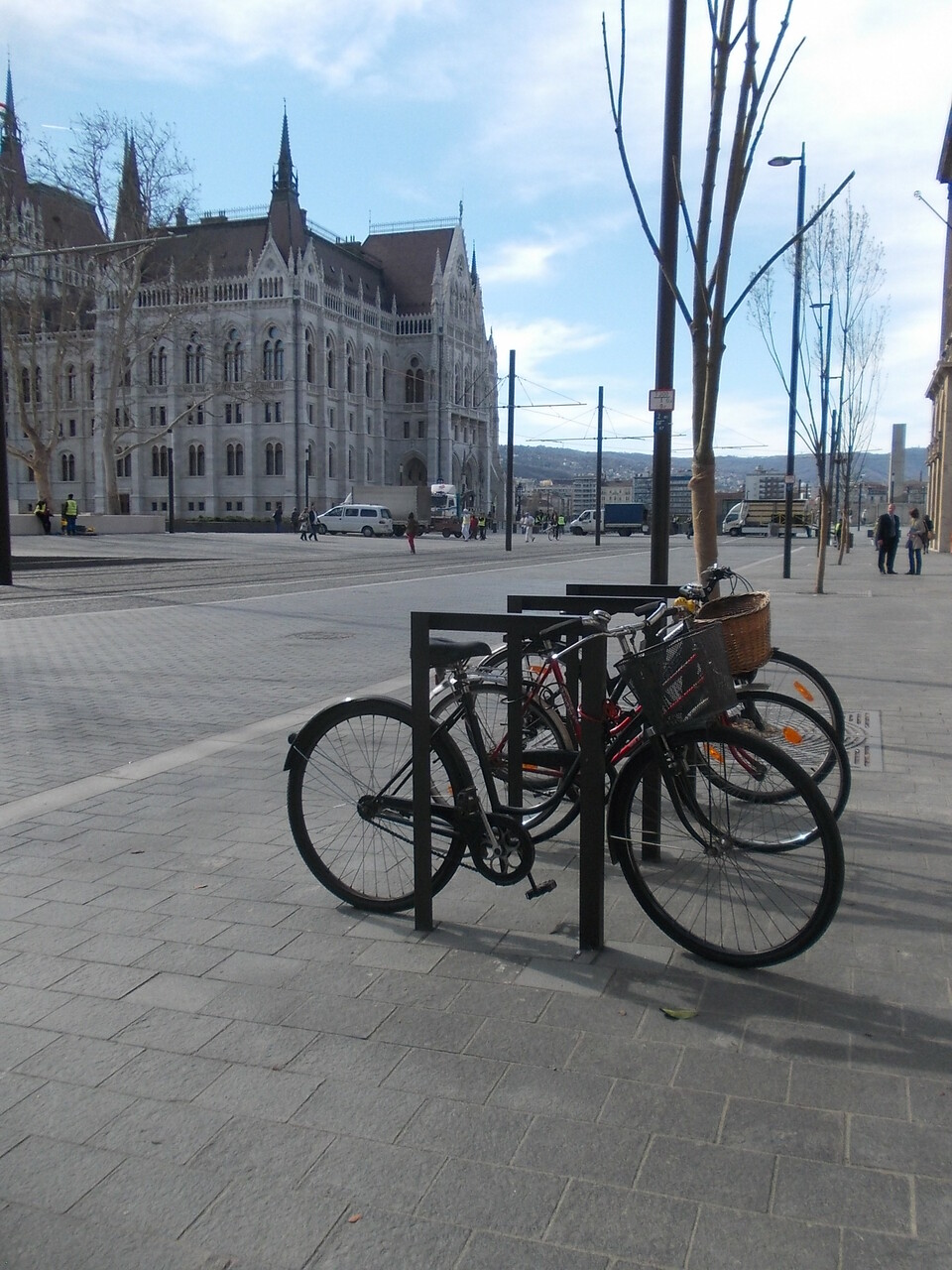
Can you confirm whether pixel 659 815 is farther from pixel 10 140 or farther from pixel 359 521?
pixel 359 521

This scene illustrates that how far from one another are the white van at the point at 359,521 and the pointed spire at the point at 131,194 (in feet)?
71.5

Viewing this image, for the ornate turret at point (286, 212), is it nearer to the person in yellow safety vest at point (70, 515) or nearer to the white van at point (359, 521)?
the white van at point (359, 521)

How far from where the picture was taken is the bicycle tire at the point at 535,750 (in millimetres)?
4398

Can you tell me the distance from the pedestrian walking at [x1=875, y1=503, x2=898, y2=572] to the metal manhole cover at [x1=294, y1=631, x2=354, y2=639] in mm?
18540

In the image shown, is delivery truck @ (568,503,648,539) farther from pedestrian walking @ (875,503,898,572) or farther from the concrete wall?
pedestrian walking @ (875,503,898,572)

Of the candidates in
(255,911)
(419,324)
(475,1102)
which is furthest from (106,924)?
(419,324)

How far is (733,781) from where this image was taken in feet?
11.8

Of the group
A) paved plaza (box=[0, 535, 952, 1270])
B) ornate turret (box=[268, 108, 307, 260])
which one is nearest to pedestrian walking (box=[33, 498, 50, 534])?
paved plaza (box=[0, 535, 952, 1270])

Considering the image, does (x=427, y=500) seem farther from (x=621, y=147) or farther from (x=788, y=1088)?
(x=788, y=1088)

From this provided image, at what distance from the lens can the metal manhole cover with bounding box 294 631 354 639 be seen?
42.5ft

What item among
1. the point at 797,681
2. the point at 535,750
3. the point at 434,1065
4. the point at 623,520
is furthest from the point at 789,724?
the point at 623,520

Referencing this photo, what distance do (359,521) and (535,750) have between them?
6375 cm

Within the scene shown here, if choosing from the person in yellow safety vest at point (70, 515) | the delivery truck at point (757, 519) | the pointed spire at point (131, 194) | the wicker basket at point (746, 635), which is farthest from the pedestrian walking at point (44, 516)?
the delivery truck at point (757, 519)

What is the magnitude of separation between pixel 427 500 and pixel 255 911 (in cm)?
7119
